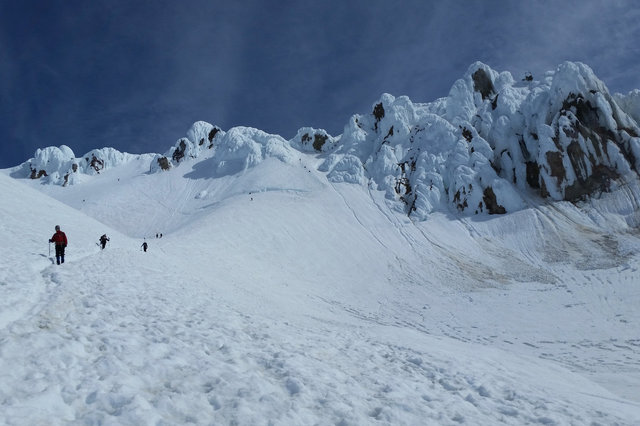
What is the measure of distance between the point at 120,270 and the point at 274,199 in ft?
161

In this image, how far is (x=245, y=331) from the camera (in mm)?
12562

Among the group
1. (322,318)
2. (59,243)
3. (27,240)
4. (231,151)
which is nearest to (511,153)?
(231,151)

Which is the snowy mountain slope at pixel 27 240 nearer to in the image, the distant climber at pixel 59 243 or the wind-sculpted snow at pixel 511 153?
the distant climber at pixel 59 243

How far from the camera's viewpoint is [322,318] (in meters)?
22.6

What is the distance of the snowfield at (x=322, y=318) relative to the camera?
7777 mm

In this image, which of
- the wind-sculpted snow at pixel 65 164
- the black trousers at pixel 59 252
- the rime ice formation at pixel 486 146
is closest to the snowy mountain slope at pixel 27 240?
the black trousers at pixel 59 252

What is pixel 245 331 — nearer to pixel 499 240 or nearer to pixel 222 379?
pixel 222 379

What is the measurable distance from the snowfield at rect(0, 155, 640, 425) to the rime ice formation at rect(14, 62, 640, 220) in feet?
17.6

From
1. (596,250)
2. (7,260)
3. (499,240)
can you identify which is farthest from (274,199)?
(7,260)

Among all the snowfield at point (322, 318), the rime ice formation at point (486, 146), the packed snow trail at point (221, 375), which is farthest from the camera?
the rime ice formation at point (486, 146)

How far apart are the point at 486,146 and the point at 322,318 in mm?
57730

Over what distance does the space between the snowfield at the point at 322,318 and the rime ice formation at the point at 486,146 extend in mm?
5356

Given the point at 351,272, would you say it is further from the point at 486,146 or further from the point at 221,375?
the point at 221,375

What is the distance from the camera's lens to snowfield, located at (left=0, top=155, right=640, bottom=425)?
778 centimetres
